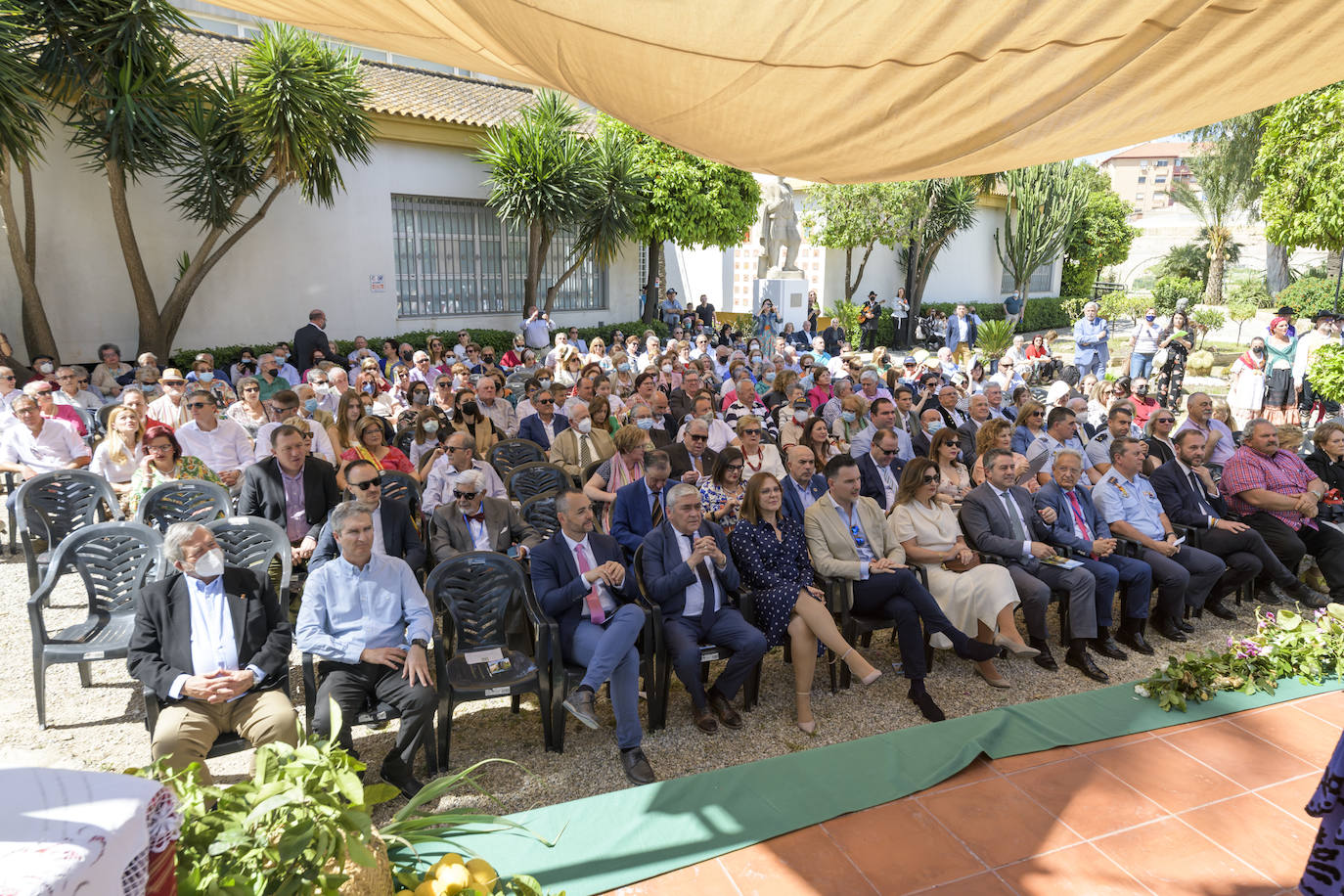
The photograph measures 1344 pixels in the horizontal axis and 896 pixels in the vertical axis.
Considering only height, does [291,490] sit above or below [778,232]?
below

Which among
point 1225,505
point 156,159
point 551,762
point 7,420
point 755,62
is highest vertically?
point 156,159

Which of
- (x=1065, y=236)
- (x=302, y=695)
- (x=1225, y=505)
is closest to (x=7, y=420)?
(x=302, y=695)

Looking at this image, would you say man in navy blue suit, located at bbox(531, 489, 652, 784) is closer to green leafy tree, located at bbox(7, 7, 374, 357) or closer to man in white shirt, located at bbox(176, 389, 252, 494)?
man in white shirt, located at bbox(176, 389, 252, 494)

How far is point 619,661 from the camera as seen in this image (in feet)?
13.6

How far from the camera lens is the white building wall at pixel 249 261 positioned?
Answer: 38.4 ft

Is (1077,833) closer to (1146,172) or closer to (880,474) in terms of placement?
(880,474)

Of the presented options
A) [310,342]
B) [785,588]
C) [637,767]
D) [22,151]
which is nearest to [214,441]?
[637,767]

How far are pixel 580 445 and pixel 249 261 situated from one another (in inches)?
372

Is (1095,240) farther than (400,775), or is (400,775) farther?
(1095,240)

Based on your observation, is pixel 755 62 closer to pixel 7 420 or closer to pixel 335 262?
pixel 7 420

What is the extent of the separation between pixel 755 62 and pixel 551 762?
10.8ft

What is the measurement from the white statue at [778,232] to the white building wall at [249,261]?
27.6ft

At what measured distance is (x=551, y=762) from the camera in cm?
407

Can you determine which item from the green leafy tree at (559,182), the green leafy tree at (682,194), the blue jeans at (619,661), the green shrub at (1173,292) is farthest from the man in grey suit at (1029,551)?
the green shrub at (1173,292)
